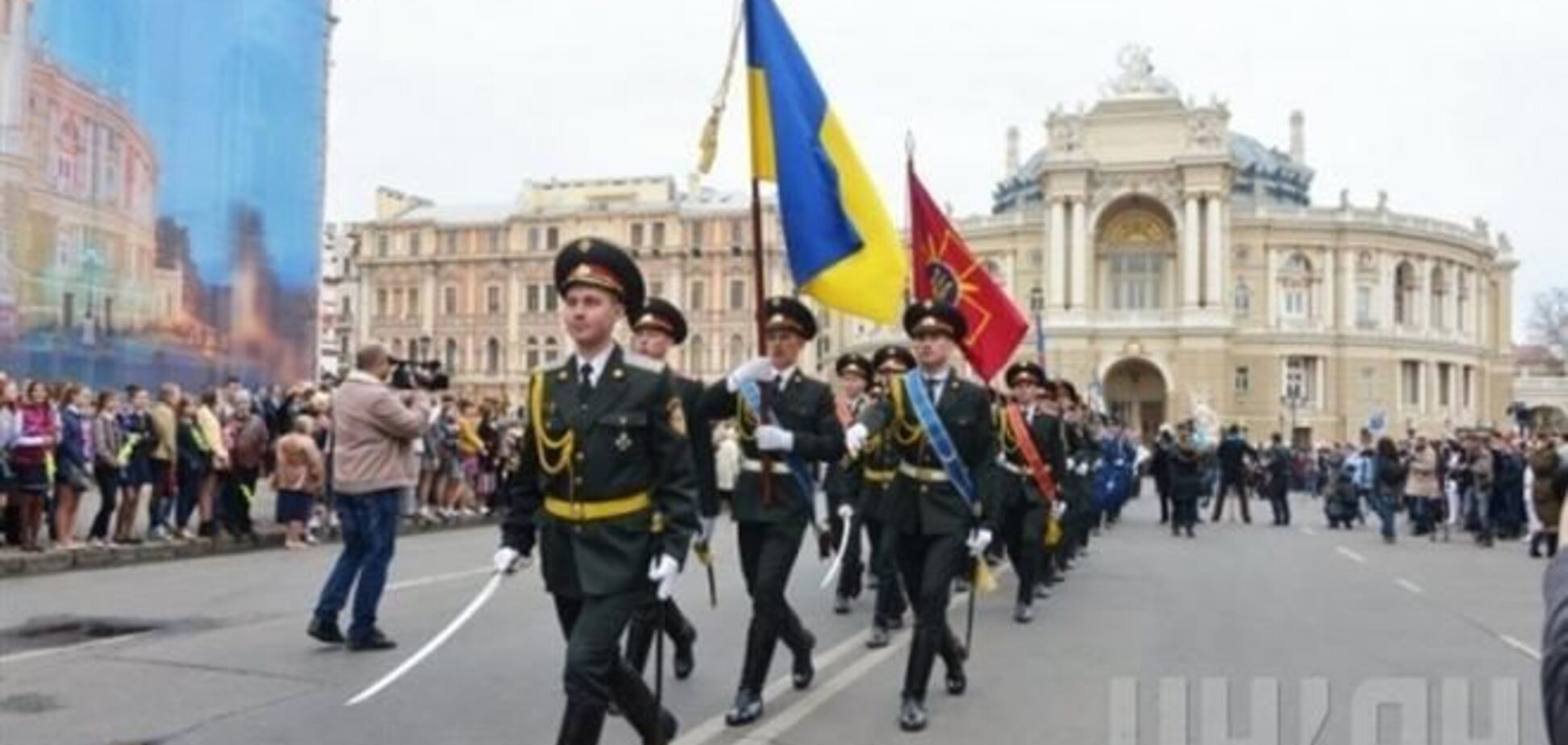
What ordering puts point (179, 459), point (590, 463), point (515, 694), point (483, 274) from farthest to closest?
1. point (483, 274)
2. point (179, 459)
3. point (515, 694)
4. point (590, 463)

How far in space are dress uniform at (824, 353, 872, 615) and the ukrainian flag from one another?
7.87ft

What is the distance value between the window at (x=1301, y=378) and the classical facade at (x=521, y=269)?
106ft

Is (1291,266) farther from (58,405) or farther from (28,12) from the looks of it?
(58,405)

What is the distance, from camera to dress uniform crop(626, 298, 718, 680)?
7.21 m

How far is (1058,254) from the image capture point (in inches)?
3526

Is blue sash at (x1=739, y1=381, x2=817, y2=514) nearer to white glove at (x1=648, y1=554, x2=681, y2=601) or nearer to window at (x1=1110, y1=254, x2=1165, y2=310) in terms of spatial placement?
white glove at (x1=648, y1=554, x2=681, y2=601)

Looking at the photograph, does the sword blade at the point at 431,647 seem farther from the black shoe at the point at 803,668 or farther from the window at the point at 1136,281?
the window at the point at 1136,281

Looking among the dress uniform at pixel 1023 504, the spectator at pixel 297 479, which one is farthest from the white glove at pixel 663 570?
the spectator at pixel 297 479

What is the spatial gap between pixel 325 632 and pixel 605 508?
4.68 meters

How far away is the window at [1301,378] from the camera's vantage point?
89.6 meters

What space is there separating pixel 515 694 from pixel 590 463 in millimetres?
2927

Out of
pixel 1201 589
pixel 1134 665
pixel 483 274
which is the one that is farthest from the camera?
pixel 483 274

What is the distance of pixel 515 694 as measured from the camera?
8.35 metres

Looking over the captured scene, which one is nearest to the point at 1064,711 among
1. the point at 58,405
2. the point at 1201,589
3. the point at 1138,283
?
the point at 1201,589
